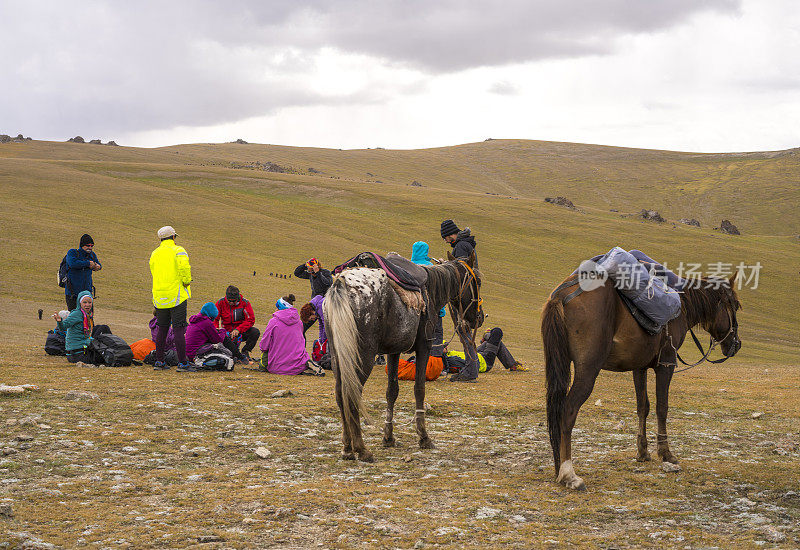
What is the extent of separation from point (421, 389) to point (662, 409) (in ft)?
9.61

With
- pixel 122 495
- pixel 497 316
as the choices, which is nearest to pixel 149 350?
pixel 122 495

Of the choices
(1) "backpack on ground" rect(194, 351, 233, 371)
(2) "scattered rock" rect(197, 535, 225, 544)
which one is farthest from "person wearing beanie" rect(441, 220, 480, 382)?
(2) "scattered rock" rect(197, 535, 225, 544)

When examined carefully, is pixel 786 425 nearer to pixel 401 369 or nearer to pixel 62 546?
pixel 401 369

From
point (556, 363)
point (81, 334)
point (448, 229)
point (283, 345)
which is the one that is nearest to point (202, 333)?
point (283, 345)

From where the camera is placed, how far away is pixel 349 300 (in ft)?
26.0

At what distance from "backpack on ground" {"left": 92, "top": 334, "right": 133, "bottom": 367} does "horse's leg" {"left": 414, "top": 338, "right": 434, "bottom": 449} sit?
7122 mm

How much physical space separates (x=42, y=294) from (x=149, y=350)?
14.2 meters

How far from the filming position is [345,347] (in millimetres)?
7723

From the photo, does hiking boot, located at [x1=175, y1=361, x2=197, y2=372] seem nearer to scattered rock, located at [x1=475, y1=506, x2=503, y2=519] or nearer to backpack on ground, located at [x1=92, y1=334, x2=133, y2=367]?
backpack on ground, located at [x1=92, y1=334, x2=133, y2=367]

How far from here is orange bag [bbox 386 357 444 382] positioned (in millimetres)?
13758

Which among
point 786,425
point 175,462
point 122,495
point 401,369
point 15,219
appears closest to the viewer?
point 122,495

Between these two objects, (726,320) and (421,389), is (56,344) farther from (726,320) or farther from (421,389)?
(726,320)

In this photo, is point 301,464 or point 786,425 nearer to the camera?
point 301,464

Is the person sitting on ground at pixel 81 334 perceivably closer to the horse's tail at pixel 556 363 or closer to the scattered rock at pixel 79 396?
the scattered rock at pixel 79 396
